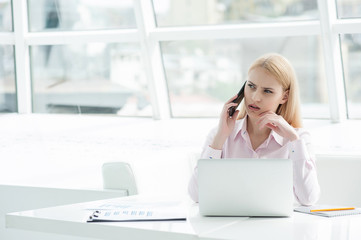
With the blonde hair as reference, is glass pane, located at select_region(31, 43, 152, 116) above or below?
above

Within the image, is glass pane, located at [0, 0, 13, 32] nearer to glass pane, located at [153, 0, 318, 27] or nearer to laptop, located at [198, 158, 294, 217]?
glass pane, located at [153, 0, 318, 27]

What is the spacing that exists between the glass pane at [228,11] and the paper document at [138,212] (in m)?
4.07

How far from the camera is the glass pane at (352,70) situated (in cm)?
566

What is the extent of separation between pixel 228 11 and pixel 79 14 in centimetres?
189

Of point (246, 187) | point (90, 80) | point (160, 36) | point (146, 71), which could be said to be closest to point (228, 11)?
point (160, 36)

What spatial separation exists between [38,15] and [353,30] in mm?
3860

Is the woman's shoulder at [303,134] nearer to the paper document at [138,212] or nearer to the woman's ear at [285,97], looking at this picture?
the woman's ear at [285,97]

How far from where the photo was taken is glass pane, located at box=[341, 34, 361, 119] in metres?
5.66

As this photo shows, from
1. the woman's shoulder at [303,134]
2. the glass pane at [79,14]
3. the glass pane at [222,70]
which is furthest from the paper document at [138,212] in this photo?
the glass pane at [79,14]

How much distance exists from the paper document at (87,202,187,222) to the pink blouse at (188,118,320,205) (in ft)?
1.18

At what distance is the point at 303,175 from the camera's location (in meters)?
2.30

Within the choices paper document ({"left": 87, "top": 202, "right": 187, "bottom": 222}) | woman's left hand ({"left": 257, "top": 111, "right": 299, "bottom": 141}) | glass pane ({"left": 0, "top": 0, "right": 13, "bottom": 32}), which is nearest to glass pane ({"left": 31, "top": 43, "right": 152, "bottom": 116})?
glass pane ({"left": 0, "top": 0, "right": 13, "bottom": 32})

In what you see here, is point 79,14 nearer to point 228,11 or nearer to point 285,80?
point 228,11

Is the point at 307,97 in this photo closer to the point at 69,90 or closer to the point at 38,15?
the point at 69,90
